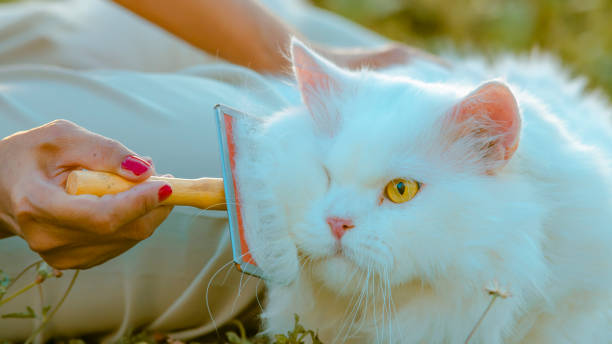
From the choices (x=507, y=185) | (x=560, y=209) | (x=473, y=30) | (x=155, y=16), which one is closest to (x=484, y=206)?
(x=507, y=185)

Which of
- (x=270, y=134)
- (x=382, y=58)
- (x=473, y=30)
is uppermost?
(x=473, y=30)

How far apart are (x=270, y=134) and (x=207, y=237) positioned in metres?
0.35

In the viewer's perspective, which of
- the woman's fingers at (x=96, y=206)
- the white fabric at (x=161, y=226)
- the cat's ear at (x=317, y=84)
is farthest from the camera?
the white fabric at (x=161, y=226)

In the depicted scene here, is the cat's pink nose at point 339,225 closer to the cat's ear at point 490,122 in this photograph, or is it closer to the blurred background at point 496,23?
the cat's ear at point 490,122

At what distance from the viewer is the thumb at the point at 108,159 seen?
990mm

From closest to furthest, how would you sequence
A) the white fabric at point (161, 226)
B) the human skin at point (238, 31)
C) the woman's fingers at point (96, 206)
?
the woman's fingers at point (96, 206), the white fabric at point (161, 226), the human skin at point (238, 31)

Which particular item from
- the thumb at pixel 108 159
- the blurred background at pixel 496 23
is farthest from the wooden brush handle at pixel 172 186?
the blurred background at pixel 496 23

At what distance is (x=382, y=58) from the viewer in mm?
1951

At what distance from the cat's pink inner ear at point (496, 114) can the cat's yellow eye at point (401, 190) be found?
0.47ft

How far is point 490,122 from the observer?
1.08m

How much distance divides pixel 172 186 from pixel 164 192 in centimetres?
3

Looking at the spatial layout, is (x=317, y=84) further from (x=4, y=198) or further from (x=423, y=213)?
(x=4, y=198)

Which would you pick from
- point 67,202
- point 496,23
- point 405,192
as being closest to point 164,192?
point 67,202

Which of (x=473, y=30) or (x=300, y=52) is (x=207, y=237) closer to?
(x=300, y=52)
